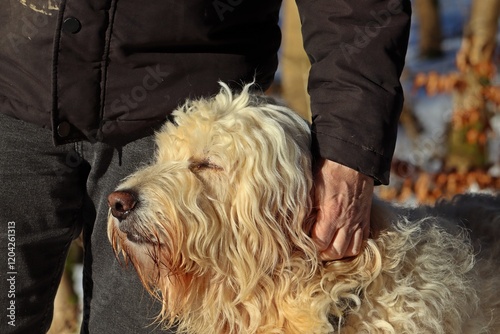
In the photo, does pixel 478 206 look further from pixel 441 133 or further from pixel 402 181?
pixel 441 133

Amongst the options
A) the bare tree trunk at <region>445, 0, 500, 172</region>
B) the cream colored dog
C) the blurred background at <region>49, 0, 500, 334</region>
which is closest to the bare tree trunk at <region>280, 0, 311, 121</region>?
the blurred background at <region>49, 0, 500, 334</region>

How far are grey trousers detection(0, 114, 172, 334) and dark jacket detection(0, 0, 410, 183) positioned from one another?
0.09 m

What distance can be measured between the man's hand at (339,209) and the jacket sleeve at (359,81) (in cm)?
4

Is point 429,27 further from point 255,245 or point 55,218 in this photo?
point 255,245

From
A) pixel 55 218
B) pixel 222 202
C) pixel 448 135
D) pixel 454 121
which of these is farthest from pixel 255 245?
pixel 448 135

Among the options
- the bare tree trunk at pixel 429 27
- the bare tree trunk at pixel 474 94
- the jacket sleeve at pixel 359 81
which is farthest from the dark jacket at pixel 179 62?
the bare tree trunk at pixel 429 27

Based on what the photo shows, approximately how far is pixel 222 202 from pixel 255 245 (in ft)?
0.58

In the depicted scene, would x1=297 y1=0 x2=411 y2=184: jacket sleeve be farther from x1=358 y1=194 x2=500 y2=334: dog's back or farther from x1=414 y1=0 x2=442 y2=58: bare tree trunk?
x1=414 y1=0 x2=442 y2=58: bare tree trunk

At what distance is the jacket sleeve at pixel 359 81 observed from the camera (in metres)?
2.64

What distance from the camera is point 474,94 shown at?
647 centimetres

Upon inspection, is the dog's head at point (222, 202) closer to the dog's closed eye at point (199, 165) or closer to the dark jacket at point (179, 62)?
the dog's closed eye at point (199, 165)

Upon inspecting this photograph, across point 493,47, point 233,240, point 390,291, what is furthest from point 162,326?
point 493,47

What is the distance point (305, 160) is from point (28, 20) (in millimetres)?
1117

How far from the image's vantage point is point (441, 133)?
7.37 meters
